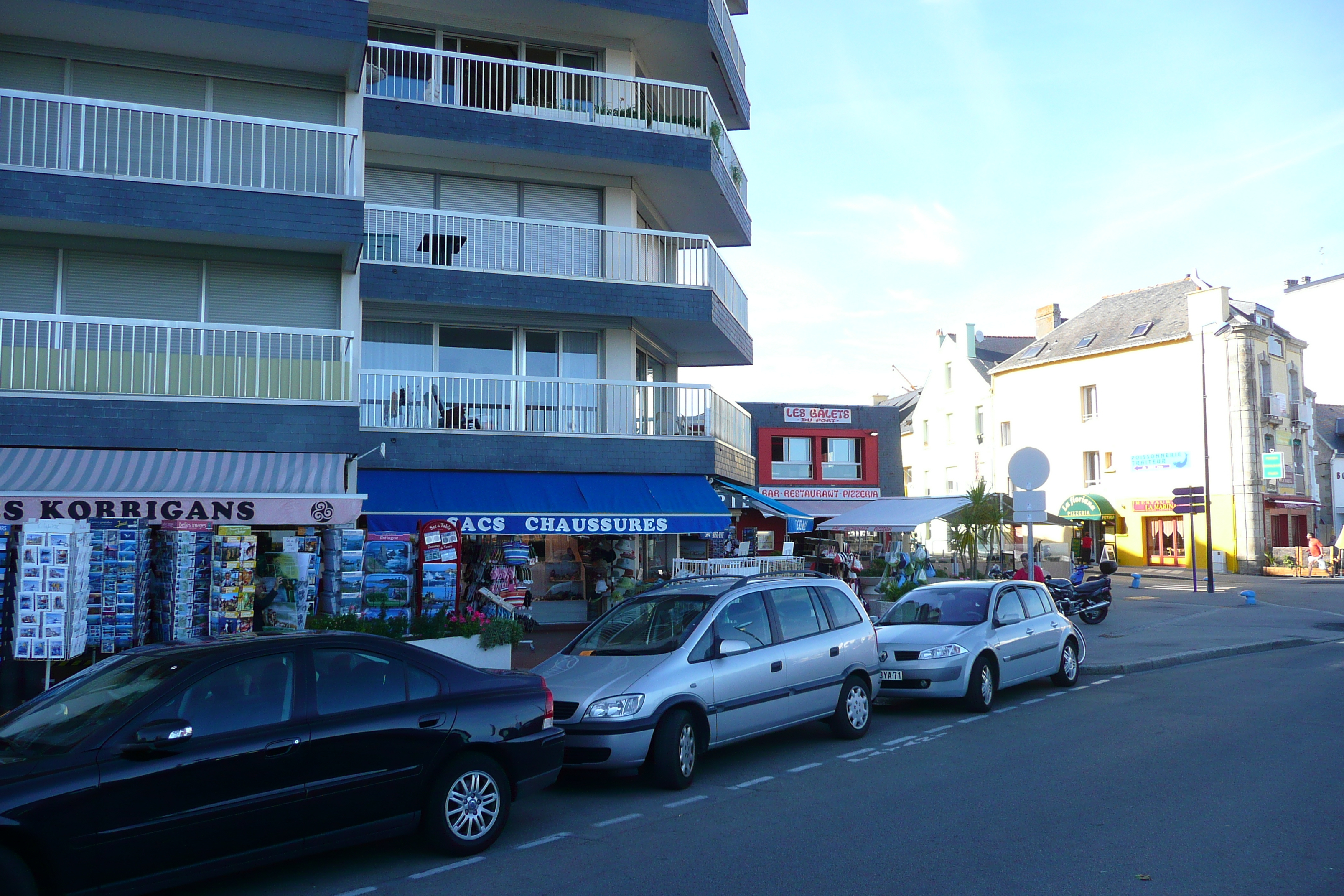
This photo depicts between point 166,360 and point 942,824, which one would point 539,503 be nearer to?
point 166,360

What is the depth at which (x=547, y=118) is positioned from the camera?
61.4ft

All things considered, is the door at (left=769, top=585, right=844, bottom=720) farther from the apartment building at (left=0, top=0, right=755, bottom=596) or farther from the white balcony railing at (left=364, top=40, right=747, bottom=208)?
the white balcony railing at (left=364, top=40, right=747, bottom=208)

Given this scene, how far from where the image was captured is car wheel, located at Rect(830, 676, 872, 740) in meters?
10.3

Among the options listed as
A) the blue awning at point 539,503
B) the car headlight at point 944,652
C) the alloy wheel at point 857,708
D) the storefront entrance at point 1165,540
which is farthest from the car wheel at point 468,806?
the storefront entrance at point 1165,540

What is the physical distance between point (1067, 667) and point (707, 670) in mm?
7246

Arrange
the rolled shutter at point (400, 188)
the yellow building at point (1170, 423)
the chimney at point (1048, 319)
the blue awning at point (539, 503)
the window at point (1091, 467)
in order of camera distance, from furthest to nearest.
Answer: the chimney at point (1048, 319)
the window at point (1091, 467)
the yellow building at point (1170, 423)
the rolled shutter at point (400, 188)
the blue awning at point (539, 503)

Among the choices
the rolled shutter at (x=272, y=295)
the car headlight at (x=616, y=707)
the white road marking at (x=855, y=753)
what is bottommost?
the white road marking at (x=855, y=753)

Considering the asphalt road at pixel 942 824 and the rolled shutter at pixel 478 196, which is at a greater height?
the rolled shutter at pixel 478 196

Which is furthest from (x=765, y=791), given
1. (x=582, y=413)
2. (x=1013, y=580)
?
(x=582, y=413)

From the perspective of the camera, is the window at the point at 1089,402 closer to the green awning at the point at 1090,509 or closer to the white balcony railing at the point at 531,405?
the green awning at the point at 1090,509

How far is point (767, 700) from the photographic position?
9.28 metres

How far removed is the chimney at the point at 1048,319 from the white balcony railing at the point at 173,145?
4596 cm

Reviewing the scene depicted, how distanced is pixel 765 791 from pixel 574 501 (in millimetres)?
9624

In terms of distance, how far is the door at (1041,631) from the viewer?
1324cm
